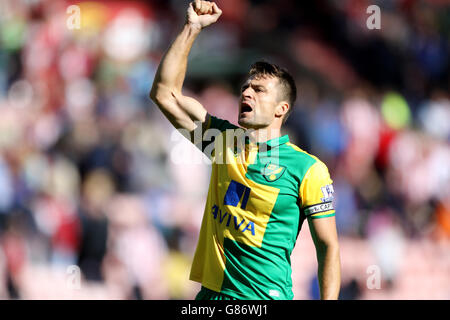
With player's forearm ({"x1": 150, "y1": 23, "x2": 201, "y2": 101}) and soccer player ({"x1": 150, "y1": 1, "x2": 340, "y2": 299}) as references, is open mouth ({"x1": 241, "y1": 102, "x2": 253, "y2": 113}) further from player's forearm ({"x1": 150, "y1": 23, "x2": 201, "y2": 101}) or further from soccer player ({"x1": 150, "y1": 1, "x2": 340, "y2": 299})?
player's forearm ({"x1": 150, "y1": 23, "x2": 201, "y2": 101})

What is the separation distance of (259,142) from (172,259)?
559cm

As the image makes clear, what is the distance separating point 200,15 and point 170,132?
711cm

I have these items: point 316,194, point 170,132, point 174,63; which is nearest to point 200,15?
point 174,63

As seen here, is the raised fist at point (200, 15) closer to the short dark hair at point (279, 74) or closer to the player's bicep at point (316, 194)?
the short dark hair at point (279, 74)

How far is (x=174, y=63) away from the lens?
171 inches

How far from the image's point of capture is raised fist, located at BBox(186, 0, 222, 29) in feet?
14.4

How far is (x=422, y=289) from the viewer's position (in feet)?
34.2

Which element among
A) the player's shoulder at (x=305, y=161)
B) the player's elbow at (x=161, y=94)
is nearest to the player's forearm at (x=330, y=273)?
the player's shoulder at (x=305, y=161)

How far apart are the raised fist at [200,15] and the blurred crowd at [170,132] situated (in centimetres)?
575

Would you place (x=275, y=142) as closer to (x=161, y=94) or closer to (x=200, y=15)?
(x=161, y=94)

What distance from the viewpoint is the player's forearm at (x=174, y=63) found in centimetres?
434

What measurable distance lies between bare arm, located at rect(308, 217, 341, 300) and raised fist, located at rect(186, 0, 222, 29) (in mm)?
1364

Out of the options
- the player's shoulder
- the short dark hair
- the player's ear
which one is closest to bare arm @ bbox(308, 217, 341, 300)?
the player's shoulder
